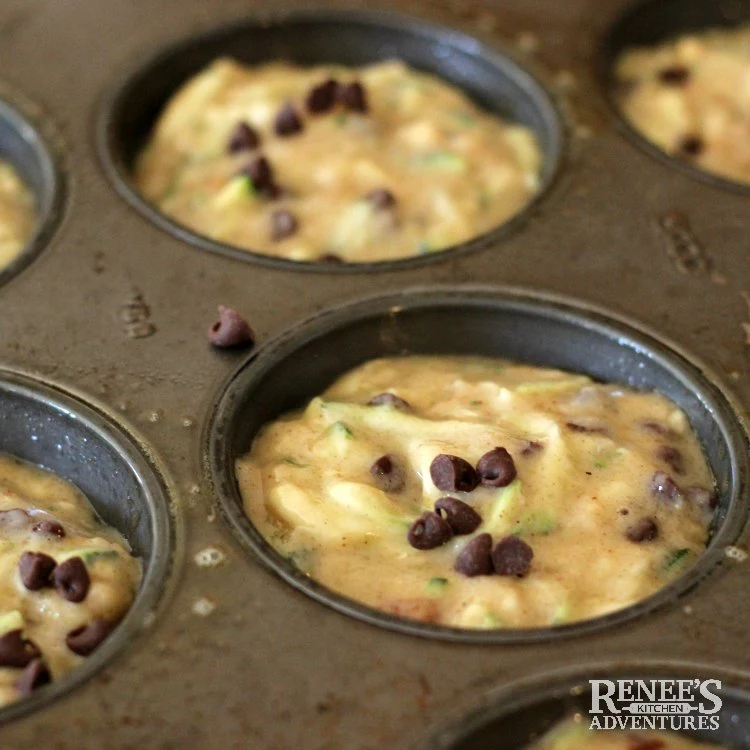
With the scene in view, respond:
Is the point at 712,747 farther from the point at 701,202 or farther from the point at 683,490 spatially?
the point at 701,202

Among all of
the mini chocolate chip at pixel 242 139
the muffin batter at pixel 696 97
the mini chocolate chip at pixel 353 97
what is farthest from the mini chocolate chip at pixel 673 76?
the mini chocolate chip at pixel 242 139

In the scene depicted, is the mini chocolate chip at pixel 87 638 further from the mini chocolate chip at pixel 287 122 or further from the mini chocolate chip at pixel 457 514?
the mini chocolate chip at pixel 287 122

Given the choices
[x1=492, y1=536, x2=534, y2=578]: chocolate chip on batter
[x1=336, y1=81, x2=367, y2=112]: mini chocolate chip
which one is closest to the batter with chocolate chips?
[x1=492, y1=536, x2=534, y2=578]: chocolate chip on batter

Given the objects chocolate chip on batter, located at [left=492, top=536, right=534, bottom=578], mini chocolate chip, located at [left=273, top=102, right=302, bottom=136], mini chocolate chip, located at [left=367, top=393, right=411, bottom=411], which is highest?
mini chocolate chip, located at [left=273, top=102, right=302, bottom=136]

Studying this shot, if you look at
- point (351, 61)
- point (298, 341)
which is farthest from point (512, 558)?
point (351, 61)

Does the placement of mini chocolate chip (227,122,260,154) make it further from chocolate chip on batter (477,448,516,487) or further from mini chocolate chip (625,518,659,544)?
mini chocolate chip (625,518,659,544)

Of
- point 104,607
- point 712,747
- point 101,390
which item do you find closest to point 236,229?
point 101,390

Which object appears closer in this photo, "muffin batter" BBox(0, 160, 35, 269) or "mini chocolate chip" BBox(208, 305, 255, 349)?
"mini chocolate chip" BBox(208, 305, 255, 349)
